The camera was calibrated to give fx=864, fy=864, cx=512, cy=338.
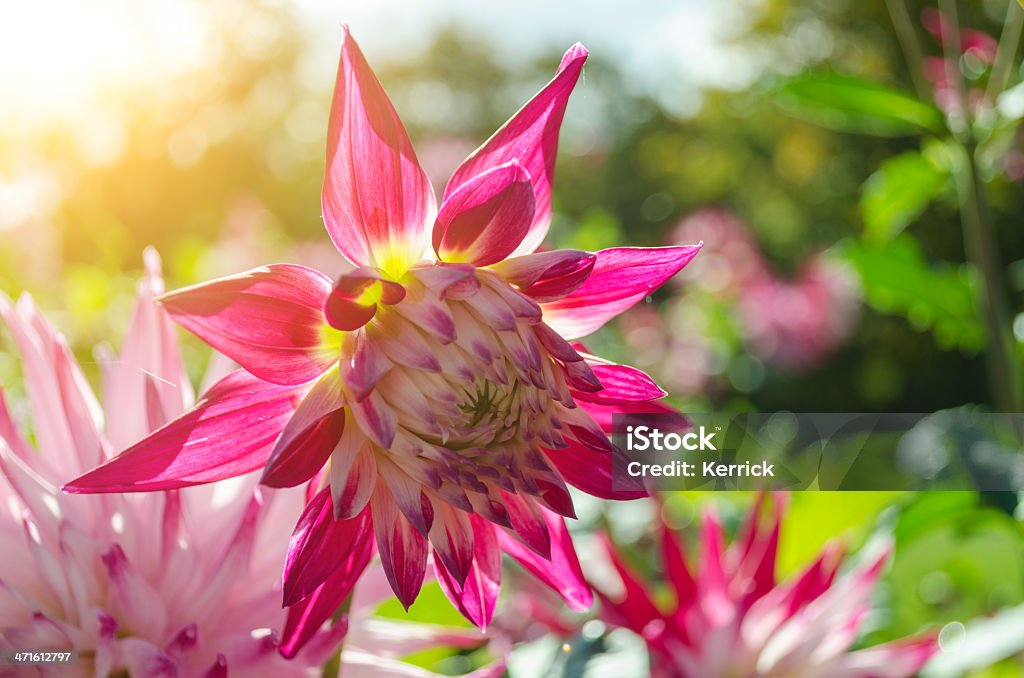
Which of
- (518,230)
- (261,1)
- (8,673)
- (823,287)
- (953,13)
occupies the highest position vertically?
(823,287)

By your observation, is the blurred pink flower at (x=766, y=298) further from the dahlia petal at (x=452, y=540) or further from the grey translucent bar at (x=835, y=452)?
the dahlia petal at (x=452, y=540)

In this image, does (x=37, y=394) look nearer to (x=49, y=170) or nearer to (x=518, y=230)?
(x=518, y=230)

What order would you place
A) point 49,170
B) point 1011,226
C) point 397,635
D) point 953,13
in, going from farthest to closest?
point 1011,226 < point 49,170 < point 953,13 < point 397,635

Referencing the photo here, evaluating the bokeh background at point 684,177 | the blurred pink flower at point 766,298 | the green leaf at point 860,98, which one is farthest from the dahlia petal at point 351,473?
the blurred pink flower at point 766,298

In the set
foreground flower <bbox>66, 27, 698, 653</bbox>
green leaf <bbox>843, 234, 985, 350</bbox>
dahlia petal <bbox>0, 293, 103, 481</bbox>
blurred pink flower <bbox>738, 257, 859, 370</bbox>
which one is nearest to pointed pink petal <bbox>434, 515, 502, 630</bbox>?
foreground flower <bbox>66, 27, 698, 653</bbox>

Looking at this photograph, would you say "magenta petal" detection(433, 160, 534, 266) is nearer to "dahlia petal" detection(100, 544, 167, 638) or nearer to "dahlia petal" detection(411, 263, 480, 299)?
"dahlia petal" detection(411, 263, 480, 299)

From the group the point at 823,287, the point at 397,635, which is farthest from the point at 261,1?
the point at 823,287

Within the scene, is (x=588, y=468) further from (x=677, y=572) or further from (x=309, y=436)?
(x=677, y=572)
